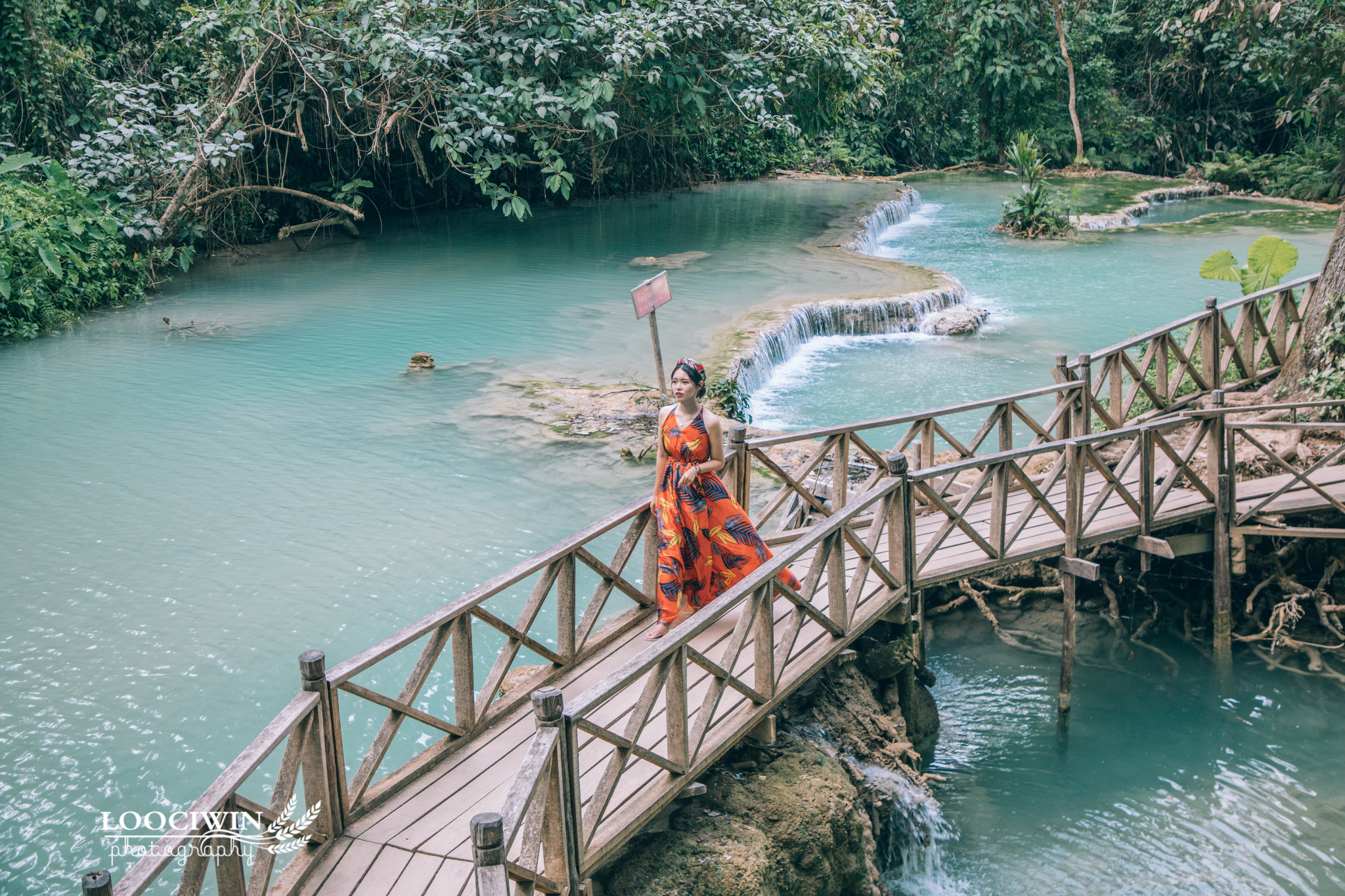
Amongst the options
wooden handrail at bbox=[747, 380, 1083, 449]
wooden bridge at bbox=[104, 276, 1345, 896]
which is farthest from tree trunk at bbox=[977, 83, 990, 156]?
wooden handrail at bbox=[747, 380, 1083, 449]

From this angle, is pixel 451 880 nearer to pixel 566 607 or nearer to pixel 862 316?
pixel 566 607

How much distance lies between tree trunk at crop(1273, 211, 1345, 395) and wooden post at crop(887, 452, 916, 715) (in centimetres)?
571

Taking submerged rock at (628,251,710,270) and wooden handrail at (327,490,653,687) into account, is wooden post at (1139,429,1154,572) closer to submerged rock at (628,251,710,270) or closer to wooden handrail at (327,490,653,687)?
wooden handrail at (327,490,653,687)

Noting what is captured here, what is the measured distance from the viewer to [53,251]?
15.7 m

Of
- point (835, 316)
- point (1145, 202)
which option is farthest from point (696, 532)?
point (1145, 202)

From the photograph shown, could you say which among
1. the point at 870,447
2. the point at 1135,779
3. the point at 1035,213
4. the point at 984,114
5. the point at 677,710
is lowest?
the point at 1135,779

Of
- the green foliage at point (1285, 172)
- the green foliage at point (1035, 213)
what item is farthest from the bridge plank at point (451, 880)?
the green foliage at point (1285, 172)

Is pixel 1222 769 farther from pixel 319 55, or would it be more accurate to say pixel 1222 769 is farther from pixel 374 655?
pixel 319 55

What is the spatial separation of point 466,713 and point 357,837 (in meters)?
0.80

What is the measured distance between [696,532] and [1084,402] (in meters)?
4.57

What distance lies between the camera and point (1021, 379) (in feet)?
46.0

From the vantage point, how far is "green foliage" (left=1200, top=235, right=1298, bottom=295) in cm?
1186

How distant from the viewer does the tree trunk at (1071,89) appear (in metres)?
30.3

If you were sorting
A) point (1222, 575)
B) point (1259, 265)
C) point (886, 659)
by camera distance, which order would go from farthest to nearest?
point (1259, 265), point (1222, 575), point (886, 659)
